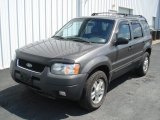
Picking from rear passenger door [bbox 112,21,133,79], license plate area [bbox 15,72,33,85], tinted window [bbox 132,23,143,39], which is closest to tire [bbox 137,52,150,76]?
tinted window [bbox 132,23,143,39]

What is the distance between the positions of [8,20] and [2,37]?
548 millimetres

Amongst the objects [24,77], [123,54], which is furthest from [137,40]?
[24,77]

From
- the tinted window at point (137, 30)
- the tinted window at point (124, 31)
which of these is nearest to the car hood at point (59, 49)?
the tinted window at point (124, 31)

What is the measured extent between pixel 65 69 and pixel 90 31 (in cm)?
159

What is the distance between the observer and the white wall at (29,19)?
7316mm

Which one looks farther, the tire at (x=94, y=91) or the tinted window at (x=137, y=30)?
the tinted window at (x=137, y=30)

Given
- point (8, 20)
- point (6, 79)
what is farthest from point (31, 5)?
point (6, 79)

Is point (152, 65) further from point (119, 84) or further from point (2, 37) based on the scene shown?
point (2, 37)

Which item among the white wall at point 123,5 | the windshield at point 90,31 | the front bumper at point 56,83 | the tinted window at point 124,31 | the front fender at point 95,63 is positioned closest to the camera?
the front bumper at point 56,83

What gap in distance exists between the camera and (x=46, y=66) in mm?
4215

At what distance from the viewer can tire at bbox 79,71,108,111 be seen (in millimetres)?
4359

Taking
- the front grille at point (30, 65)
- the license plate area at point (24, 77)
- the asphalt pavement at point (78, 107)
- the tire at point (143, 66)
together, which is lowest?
the asphalt pavement at point (78, 107)

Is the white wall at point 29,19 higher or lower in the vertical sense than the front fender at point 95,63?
higher

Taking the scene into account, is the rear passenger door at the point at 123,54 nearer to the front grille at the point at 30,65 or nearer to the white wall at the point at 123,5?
the front grille at the point at 30,65
